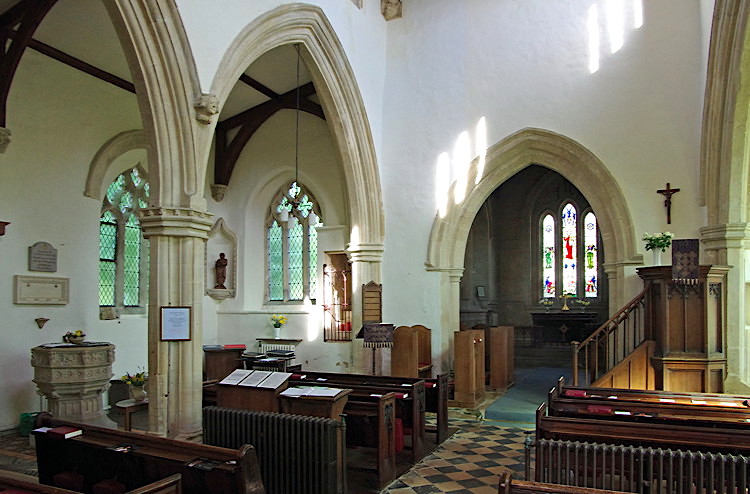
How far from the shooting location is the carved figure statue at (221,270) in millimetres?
11758

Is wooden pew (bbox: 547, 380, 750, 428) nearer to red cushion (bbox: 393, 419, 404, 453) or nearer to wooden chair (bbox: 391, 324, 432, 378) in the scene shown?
red cushion (bbox: 393, 419, 404, 453)

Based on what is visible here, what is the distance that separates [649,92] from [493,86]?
234 centimetres

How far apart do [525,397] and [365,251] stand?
3.42m

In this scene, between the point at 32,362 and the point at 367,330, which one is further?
the point at 367,330

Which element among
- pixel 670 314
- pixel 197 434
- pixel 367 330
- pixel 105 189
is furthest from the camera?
pixel 105 189

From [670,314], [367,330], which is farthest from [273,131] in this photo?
[670,314]

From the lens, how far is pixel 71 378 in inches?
287

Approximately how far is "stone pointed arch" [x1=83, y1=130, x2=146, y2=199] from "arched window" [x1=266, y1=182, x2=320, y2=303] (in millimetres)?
3087

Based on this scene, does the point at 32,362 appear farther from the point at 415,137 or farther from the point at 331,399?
the point at 415,137

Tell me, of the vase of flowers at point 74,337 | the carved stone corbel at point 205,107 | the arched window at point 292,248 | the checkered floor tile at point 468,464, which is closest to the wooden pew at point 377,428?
the checkered floor tile at point 468,464

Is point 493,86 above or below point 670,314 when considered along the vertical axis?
above

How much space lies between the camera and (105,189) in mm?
9625

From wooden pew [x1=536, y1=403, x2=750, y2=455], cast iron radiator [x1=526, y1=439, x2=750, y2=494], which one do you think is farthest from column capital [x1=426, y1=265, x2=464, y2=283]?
cast iron radiator [x1=526, y1=439, x2=750, y2=494]

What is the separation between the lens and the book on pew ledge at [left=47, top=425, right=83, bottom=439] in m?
4.07
